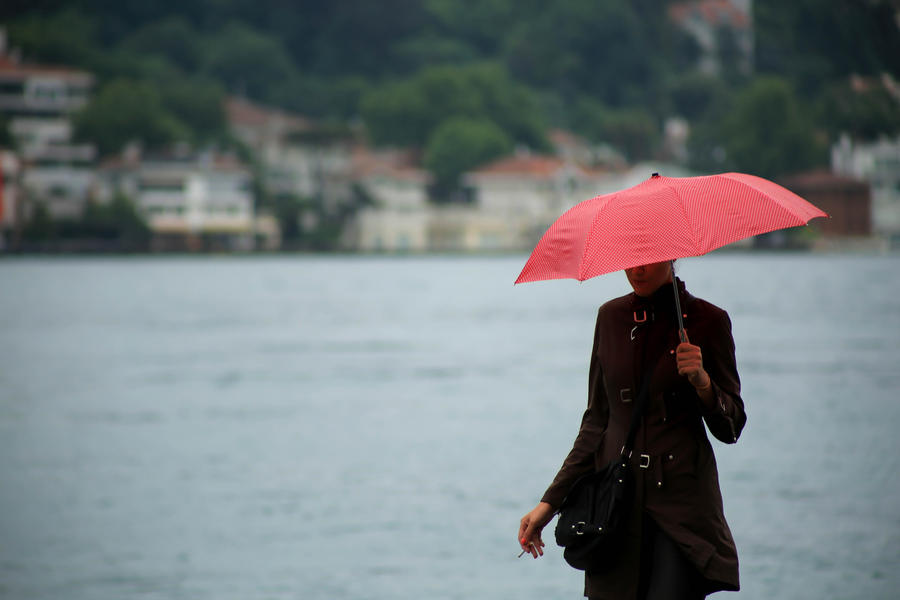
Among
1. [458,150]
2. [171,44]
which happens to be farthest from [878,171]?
[171,44]

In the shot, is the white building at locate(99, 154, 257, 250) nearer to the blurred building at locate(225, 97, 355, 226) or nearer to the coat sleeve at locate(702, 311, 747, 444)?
the blurred building at locate(225, 97, 355, 226)

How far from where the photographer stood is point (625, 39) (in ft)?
440

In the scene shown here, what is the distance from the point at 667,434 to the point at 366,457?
38.8 ft

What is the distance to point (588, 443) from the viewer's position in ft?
12.8

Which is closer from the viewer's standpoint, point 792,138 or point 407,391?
point 407,391

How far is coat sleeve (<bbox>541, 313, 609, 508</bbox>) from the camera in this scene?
386 centimetres

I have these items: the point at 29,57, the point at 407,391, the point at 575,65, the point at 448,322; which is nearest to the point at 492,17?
the point at 575,65

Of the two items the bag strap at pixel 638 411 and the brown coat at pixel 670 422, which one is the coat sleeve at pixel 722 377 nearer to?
the brown coat at pixel 670 422

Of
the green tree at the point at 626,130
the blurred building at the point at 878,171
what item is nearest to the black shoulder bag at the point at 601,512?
the blurred building at the point at 878,171

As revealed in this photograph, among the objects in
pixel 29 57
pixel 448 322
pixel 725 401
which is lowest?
pixel 448 322

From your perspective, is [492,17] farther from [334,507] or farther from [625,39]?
[334,507]

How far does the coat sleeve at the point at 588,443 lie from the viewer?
386 centimetres

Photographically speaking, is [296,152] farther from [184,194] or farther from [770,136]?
[770,136]

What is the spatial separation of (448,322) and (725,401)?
41.0 metres
